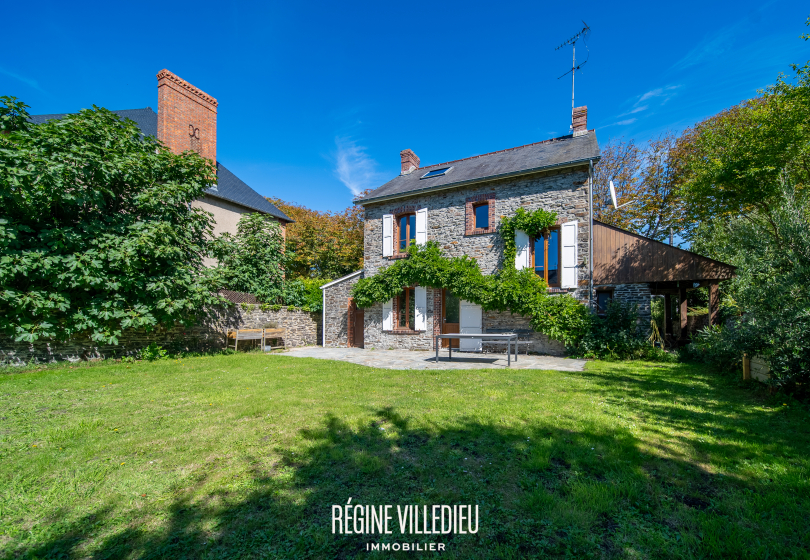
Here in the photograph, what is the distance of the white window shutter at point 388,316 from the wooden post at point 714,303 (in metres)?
9.60

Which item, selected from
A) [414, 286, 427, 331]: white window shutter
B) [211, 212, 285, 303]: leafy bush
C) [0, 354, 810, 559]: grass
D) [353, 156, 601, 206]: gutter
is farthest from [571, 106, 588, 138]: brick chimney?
[211, 212, 285, 303]: leafy bush

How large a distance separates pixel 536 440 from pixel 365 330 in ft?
33.9

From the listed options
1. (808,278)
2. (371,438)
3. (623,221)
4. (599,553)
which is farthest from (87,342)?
(623,221)

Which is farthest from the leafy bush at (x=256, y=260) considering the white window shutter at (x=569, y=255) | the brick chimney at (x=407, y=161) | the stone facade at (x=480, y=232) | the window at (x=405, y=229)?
the white window shutter at (x=569, y=255)

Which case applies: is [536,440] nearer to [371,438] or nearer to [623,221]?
→ [371,438]

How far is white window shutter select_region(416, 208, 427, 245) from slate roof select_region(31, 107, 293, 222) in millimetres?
8139

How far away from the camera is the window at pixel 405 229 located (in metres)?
13.0

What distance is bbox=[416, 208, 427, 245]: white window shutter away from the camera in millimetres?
12438

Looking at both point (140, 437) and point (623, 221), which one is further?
point (623, 221)

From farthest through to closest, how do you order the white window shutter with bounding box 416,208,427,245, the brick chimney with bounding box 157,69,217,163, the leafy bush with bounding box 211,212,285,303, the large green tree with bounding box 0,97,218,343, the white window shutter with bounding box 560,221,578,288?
the brick chimney with bounding box 157,69,217,163, the leafy bush with bounding box 211,212,285,303, the white window shutter with bounding box 416,208,427,245, the white window shutter with bounding box 560,221,578,288, the large green tree with bounding box 0,97,218,343

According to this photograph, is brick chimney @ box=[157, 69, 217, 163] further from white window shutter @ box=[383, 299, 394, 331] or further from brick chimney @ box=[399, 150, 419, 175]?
white window shutter @ box=[383, 299, 394, 331]

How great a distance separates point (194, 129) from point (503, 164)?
480 inches

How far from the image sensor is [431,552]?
6.41 feet

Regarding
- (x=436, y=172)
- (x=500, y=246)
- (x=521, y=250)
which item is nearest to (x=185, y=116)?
(x=436, y=172)
